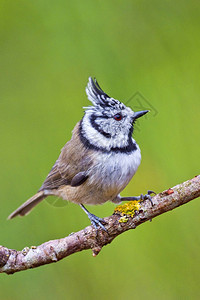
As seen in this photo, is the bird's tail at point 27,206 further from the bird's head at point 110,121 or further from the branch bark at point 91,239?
the branch bark at point 91,239

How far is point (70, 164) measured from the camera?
2561 millimetres

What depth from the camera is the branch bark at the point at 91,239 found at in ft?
5.95

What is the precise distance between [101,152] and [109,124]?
17 centimetres

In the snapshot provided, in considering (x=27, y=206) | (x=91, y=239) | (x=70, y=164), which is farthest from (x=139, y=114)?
(x=27, y=206)

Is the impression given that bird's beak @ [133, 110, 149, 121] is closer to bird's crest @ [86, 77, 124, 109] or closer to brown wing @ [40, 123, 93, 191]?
bird's crest @ [86, 77, 124, 109]

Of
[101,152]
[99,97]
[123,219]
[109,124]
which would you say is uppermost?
[99,97]

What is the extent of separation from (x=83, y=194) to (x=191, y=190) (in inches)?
33.1

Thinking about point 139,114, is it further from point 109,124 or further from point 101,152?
point 101,152

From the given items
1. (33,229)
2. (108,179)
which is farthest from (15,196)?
(108,179)

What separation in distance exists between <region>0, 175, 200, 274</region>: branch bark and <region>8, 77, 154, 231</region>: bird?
347mm

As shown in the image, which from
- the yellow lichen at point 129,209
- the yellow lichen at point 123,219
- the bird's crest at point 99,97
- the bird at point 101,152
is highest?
the bird's crest at point 99,97

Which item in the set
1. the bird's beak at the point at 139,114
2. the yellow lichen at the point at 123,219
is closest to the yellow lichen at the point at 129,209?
the yellow lichen at the point at 123,219

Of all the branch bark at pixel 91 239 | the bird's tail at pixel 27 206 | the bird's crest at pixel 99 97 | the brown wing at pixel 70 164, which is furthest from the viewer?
the bird's tail at pixel 27 206

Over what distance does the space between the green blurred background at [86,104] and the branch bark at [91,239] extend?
55 cm
